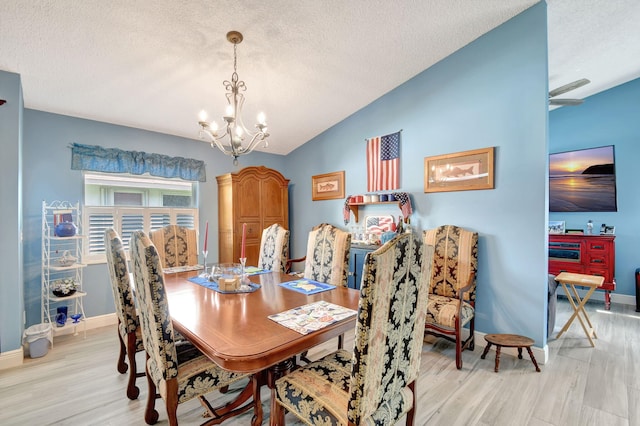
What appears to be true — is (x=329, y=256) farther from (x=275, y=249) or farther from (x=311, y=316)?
(x=311, y=316)

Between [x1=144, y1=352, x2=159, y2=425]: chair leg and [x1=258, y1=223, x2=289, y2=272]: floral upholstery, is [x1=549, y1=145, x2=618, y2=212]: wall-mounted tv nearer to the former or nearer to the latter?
[x1=258, y1=223, x2=289, y2=272]: floral upholstery

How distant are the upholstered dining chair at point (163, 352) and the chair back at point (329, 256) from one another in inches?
45.5

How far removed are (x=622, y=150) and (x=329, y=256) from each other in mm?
4707

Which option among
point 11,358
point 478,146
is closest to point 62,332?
point 11,358

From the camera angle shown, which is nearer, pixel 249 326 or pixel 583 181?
pixel 249 326

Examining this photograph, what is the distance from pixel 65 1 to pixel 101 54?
52cm

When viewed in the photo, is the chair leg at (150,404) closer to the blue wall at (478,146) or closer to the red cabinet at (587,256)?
the blue wall at (478,146)

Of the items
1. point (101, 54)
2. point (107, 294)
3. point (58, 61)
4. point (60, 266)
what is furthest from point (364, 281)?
point (107, 294)

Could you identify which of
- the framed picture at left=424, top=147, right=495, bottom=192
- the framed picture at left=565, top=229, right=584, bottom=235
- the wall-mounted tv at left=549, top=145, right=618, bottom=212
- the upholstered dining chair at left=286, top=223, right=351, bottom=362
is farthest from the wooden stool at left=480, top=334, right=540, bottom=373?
the wall-mounted tv at left=549, top=145, right=618, bottom=212

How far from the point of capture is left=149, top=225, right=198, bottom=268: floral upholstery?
3.15m

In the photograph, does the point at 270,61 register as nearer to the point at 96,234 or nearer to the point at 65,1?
the point at 65,1

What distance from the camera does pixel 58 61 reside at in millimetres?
2486

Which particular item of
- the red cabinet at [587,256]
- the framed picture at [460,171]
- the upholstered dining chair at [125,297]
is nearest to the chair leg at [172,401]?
the upholstered dining chair at [125,297]

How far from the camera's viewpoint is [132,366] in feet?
6.59
